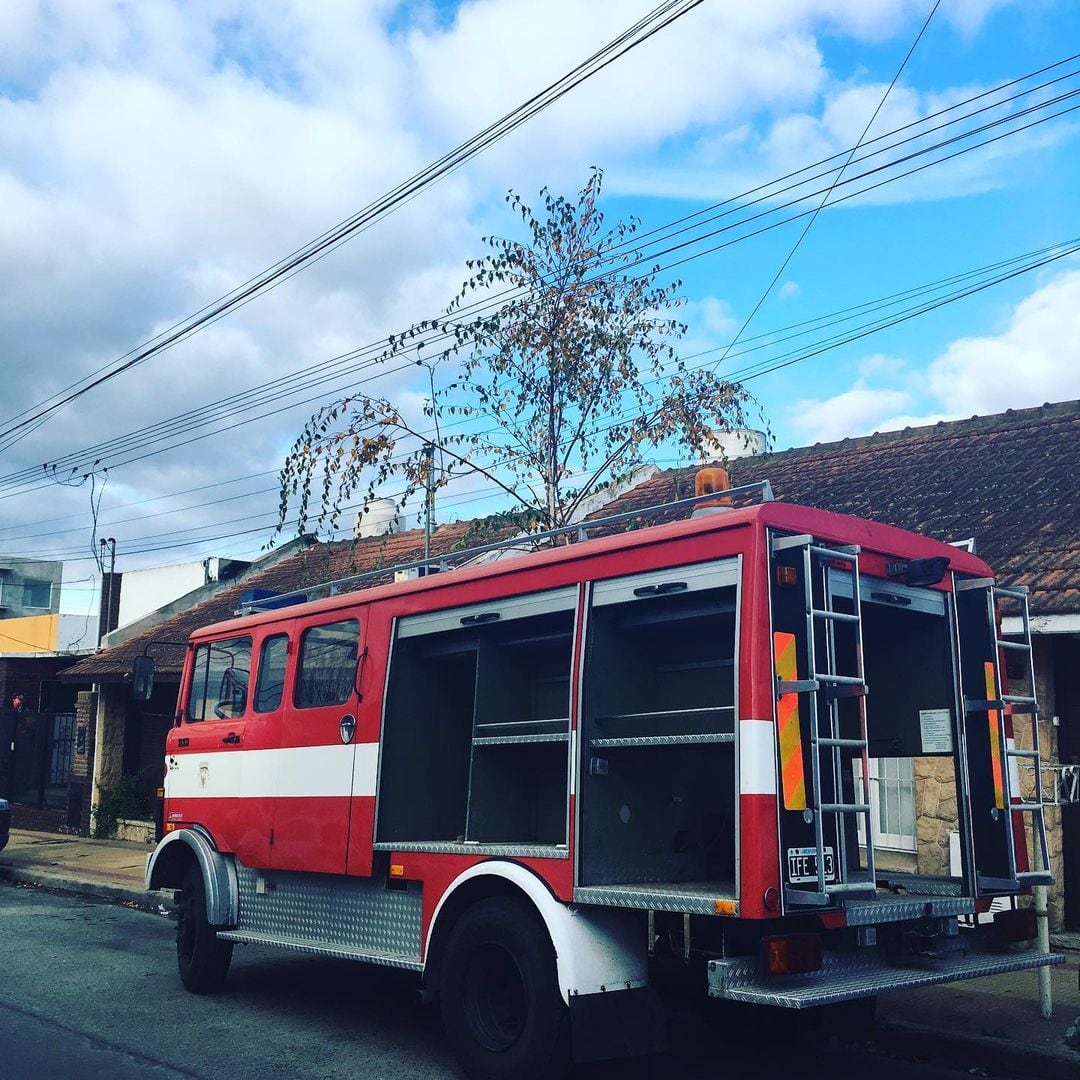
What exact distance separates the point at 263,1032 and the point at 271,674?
226 centimetres

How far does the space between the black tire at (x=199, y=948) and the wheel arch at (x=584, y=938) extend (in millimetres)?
3141

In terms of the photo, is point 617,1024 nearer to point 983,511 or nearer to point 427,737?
point 427,737

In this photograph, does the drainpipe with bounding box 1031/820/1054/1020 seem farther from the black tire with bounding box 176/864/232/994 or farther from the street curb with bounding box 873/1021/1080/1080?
the black tire with bounding box 176/864/232/994

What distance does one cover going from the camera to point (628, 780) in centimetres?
588

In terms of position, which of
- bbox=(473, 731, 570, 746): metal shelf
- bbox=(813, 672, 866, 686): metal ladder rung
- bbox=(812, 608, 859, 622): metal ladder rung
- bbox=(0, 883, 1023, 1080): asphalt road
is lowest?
bbox=(0, 883, 1023, 1080): asphalt road

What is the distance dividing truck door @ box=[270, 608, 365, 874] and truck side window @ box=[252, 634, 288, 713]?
0.57 feet

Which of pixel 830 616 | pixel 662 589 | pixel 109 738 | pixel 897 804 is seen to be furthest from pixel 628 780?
pixel 109 738

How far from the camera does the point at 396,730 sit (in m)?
7.11

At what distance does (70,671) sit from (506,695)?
1548 centimetres

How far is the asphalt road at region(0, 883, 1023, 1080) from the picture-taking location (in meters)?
6.31

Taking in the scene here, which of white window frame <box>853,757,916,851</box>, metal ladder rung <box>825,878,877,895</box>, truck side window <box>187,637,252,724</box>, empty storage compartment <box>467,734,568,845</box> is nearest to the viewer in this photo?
metal ladder rung <box>825,878,877,895</box>

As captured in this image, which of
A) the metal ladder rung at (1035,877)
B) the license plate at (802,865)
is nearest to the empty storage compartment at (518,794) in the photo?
the license plate at (802,865)

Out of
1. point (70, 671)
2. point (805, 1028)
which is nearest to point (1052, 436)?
point (805, 1028)

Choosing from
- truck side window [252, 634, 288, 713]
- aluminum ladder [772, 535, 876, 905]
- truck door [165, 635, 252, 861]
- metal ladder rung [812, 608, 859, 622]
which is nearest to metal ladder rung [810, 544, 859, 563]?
aluminum ladder [772, 535, 876, 905]
